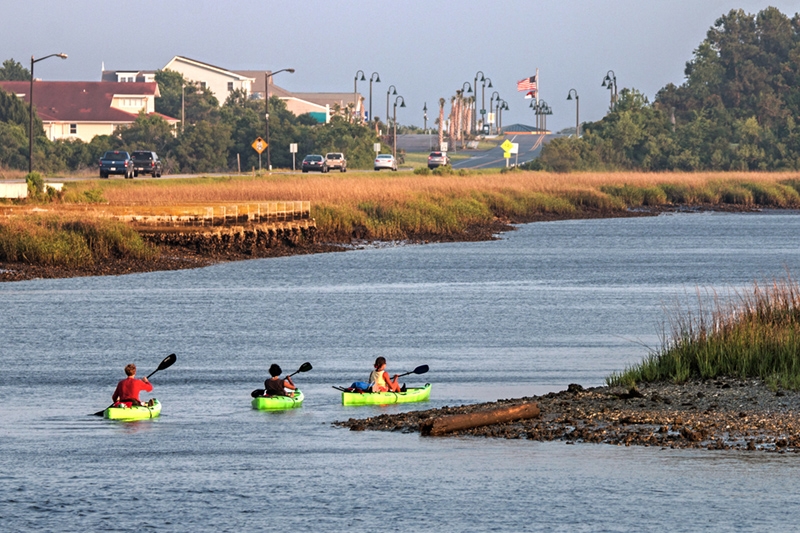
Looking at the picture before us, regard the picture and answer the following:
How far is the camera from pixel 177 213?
51.8m

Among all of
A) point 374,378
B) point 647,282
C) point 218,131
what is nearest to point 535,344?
point 374,378

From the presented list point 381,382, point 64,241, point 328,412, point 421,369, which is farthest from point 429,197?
point 328,412

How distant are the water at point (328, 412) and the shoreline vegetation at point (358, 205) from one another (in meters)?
2.36

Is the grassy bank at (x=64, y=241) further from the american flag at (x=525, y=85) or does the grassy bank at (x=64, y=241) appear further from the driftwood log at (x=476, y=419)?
the american flag at (x=525, y=85)

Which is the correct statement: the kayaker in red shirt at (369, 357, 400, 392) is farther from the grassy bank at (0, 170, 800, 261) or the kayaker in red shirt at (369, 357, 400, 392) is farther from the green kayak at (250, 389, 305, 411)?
the grassy bank at (0, 170, 800, 261)

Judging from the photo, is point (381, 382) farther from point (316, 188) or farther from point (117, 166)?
point (117, 166)

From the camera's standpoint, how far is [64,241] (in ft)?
149

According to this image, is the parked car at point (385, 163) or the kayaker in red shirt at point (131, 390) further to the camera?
the parked car at point (385, 163)

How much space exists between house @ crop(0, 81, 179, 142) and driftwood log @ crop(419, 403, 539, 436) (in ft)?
355

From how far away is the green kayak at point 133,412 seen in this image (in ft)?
62.8

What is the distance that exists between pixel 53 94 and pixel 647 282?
9916cm

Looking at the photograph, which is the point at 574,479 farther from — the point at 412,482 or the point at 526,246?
the point at 526,246

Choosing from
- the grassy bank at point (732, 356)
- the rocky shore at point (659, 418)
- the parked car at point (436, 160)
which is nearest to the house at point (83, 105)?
the parked car at point (436, 160)

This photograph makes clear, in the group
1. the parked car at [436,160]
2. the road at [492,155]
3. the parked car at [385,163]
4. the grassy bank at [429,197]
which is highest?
the road at [492,155]
